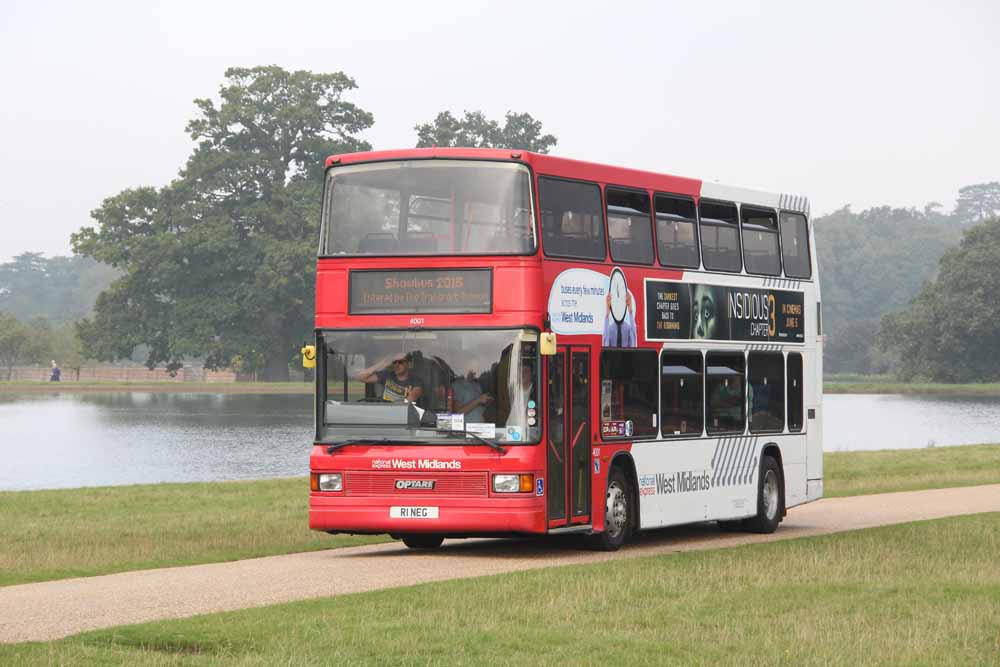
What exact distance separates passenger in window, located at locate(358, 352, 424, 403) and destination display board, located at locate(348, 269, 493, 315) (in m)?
0.52

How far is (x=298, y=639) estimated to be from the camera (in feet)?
40.4

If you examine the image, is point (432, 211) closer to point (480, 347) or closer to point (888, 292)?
point (480, 347)

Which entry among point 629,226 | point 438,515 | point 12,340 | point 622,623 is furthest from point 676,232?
point 12,340

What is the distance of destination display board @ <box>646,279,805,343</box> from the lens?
68.5ft

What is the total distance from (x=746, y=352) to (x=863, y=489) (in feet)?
36.5

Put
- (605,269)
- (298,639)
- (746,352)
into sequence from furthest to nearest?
(746,352) < (605,269) < (298,639)

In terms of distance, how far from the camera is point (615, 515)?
65.7 feet

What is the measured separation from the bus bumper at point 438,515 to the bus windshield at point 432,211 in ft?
8.56

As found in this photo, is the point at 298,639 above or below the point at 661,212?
below

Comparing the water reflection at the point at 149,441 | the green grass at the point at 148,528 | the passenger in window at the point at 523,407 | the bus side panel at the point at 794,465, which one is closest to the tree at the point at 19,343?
the water reflection at the point at 149,441

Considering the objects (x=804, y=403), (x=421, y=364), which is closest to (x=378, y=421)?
(x=421, y=364)

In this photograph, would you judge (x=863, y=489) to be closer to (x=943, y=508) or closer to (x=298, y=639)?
(x=943, y=508)

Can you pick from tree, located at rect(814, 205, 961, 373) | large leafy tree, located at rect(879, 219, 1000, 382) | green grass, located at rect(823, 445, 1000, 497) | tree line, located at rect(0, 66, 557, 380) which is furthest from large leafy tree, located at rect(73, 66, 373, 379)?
tree, located at rect(814, 205, 961, 373)

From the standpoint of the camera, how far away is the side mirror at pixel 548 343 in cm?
1822
